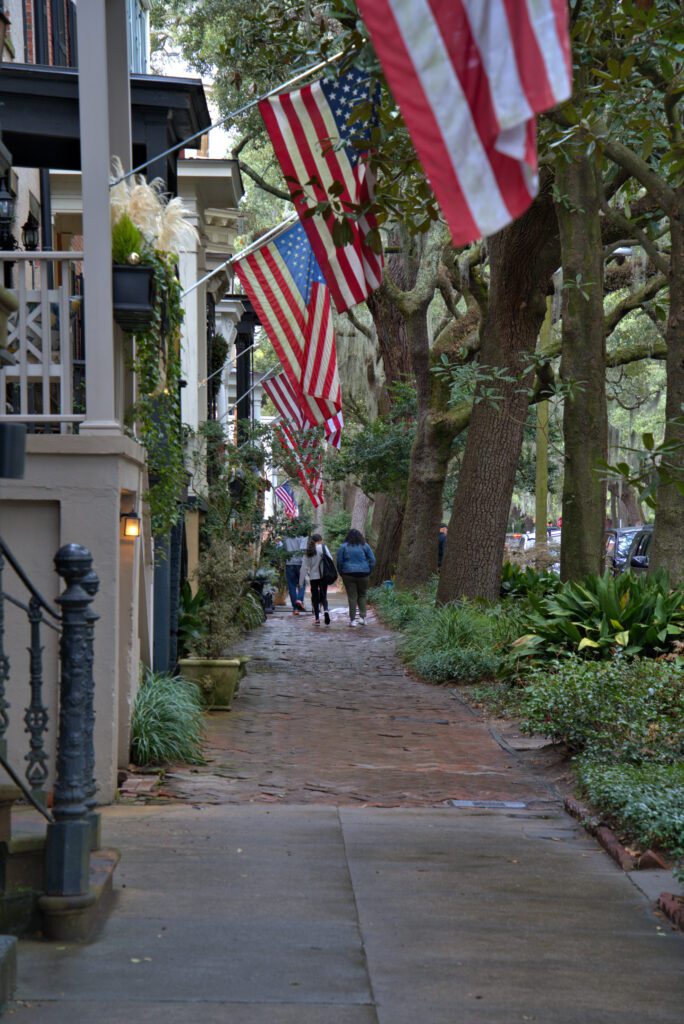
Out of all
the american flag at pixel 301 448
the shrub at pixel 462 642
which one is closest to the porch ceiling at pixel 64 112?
the shrub at pixel 462 642

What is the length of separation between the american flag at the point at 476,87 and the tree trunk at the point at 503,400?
1492cm

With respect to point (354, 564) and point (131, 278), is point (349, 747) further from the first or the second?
point (354, 564)

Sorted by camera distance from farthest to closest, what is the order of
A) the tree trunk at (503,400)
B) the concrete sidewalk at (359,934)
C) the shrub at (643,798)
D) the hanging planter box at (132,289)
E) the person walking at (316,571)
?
the person walking at (316,571), the tree trunk at (503,400), the hanging planter box at (132,289), the shrub at (643,798), the concrete sidewalk at (359,934)

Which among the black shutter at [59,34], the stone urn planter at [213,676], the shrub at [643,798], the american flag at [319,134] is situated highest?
the black shutter at [59,34]

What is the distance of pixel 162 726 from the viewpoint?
10391 mm

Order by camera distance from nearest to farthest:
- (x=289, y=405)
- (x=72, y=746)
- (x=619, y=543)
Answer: (x=72, y=746) → (x=289, y=405) → (x=619, y=543)

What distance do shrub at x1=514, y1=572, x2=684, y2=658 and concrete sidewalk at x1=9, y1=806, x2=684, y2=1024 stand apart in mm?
4291

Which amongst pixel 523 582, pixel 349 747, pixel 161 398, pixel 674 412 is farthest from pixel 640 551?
pixel 161 398

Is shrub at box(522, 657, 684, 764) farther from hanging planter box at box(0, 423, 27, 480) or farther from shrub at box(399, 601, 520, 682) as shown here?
hanging planter box at box(0, 423, 27, 480)

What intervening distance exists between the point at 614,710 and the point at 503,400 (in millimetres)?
9081

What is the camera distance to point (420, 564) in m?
27.0

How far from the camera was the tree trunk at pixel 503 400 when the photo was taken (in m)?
18.8

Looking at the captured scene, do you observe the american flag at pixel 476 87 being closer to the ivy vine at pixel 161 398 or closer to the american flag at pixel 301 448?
the ivy vine at pixel 161 398

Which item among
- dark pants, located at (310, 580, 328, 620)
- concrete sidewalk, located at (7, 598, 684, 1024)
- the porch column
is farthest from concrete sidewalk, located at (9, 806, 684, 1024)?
dark pants, located at (310, 580, 328, 620)
